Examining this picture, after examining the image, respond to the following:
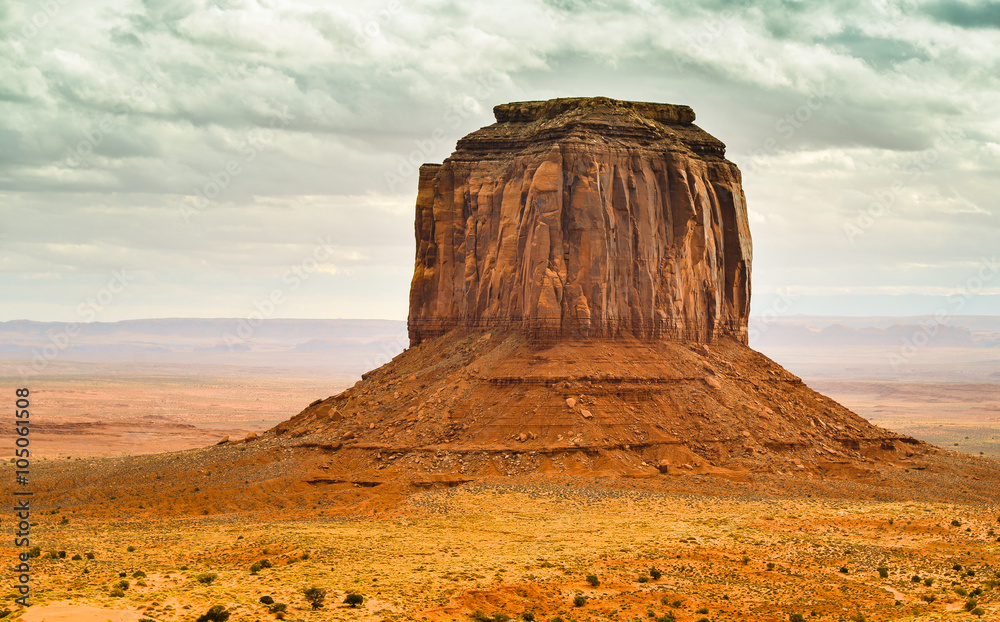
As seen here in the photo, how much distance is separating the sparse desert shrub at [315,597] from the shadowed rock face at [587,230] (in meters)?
33.3

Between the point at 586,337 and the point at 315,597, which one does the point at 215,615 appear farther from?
the point at 586,337

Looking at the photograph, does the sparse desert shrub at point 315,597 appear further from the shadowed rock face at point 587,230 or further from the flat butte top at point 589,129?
the flat butte top at point 589,129

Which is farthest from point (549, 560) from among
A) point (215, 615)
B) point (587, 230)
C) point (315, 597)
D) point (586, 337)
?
point (587, 230)

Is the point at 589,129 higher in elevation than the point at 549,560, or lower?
higher

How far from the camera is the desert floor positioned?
40.8 m

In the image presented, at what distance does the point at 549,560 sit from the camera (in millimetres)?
48000

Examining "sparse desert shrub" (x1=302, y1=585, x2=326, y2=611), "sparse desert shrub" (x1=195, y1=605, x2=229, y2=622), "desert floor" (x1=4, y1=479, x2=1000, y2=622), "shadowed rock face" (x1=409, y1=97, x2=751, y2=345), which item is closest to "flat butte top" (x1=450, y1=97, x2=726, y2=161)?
"shadowed rock face" (x1=409, y1=97, x2=751, y2=345)

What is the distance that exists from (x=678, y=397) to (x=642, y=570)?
24367mm

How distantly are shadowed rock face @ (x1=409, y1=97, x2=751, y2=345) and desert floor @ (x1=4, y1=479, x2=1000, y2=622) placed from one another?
14.6m

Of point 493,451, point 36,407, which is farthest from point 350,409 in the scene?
point 36,407

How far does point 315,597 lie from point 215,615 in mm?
3962

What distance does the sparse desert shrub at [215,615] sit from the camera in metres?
37.2

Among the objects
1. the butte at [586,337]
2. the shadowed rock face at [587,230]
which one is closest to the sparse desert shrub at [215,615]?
the butte at [586,337]

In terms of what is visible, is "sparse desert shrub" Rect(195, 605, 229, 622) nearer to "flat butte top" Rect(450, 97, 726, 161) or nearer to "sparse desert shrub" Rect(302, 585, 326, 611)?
"sparse desert shrub" Rect(302, 585, 326, 611)
